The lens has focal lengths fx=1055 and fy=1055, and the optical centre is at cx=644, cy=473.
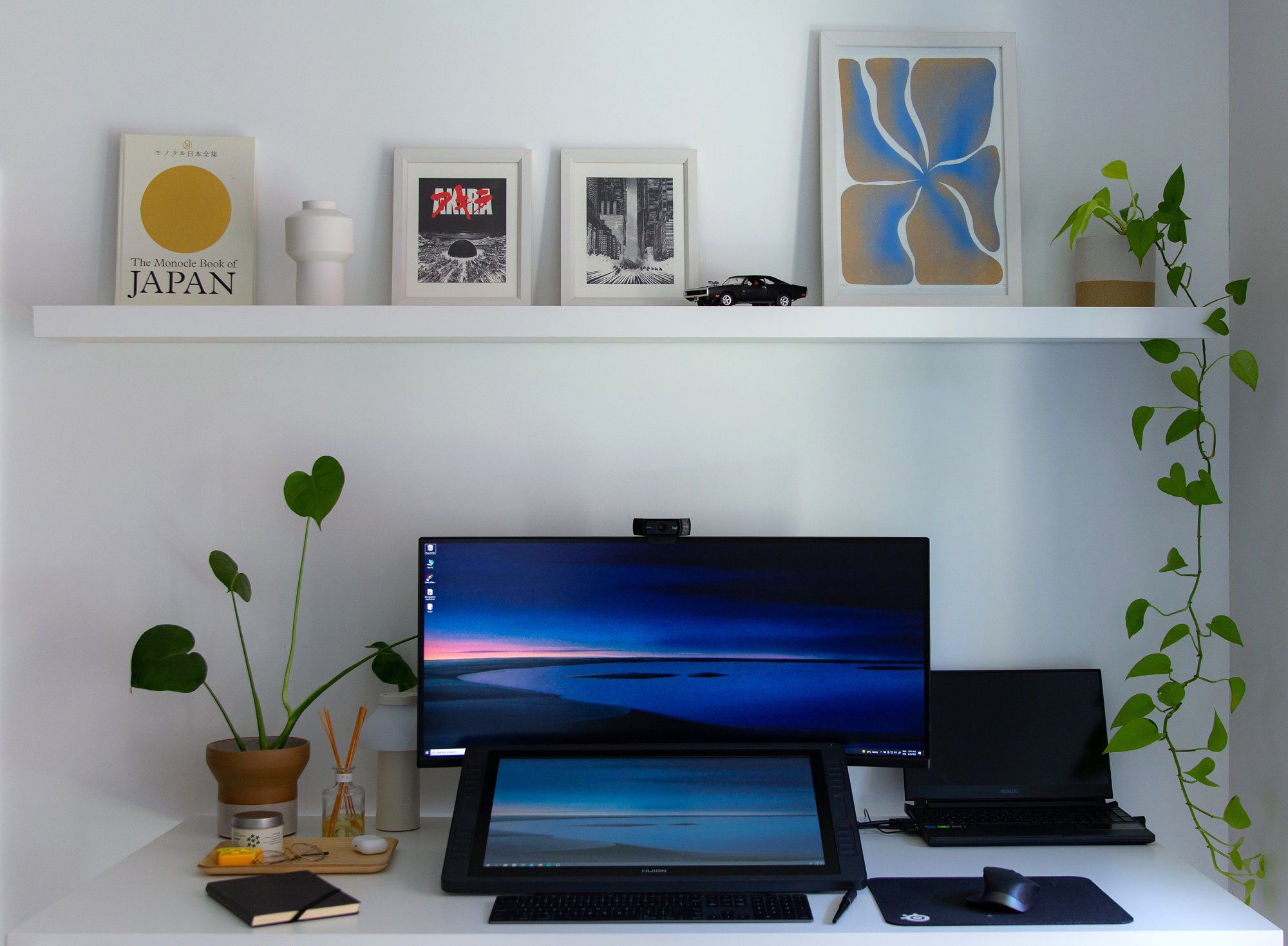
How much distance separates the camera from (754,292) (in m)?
1.95

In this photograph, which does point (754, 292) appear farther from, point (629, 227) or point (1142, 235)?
point (1142, 235)

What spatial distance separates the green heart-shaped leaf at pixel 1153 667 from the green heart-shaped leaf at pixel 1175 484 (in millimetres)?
300

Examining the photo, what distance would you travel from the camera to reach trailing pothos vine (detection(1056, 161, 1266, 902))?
6.33ft

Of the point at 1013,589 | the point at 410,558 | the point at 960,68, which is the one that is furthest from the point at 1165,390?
the point at 410,558

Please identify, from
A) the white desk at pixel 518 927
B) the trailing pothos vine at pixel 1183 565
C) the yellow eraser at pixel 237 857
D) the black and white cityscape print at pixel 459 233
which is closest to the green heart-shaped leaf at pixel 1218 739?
the trailing pothos vine at pixel 1183 565

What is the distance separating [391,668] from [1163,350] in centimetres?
157

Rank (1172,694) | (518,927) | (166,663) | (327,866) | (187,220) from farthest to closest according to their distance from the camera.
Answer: (187,220), (1172,694), (166,663), (327,866), (518,927)

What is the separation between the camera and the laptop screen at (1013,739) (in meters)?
2.01

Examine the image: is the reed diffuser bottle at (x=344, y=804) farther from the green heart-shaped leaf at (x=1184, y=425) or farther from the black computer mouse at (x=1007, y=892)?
the green heart-shaped leaf at (x=1184, y=425)

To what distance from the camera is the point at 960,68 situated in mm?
2129

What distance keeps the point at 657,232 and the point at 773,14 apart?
0.50 meters

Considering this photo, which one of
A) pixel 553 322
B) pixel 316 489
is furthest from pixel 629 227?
pixel 316 489

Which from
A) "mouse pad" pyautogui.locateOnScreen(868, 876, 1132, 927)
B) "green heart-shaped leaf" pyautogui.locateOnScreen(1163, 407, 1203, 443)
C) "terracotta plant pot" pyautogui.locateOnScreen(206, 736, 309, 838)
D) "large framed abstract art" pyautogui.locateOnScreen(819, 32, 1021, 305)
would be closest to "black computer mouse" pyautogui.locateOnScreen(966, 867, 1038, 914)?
"mouse pad" pyautogui.locateOnScreen(868, 876, 1132, 927)

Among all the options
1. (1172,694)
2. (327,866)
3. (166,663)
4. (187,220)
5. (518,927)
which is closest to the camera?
(518,927)
